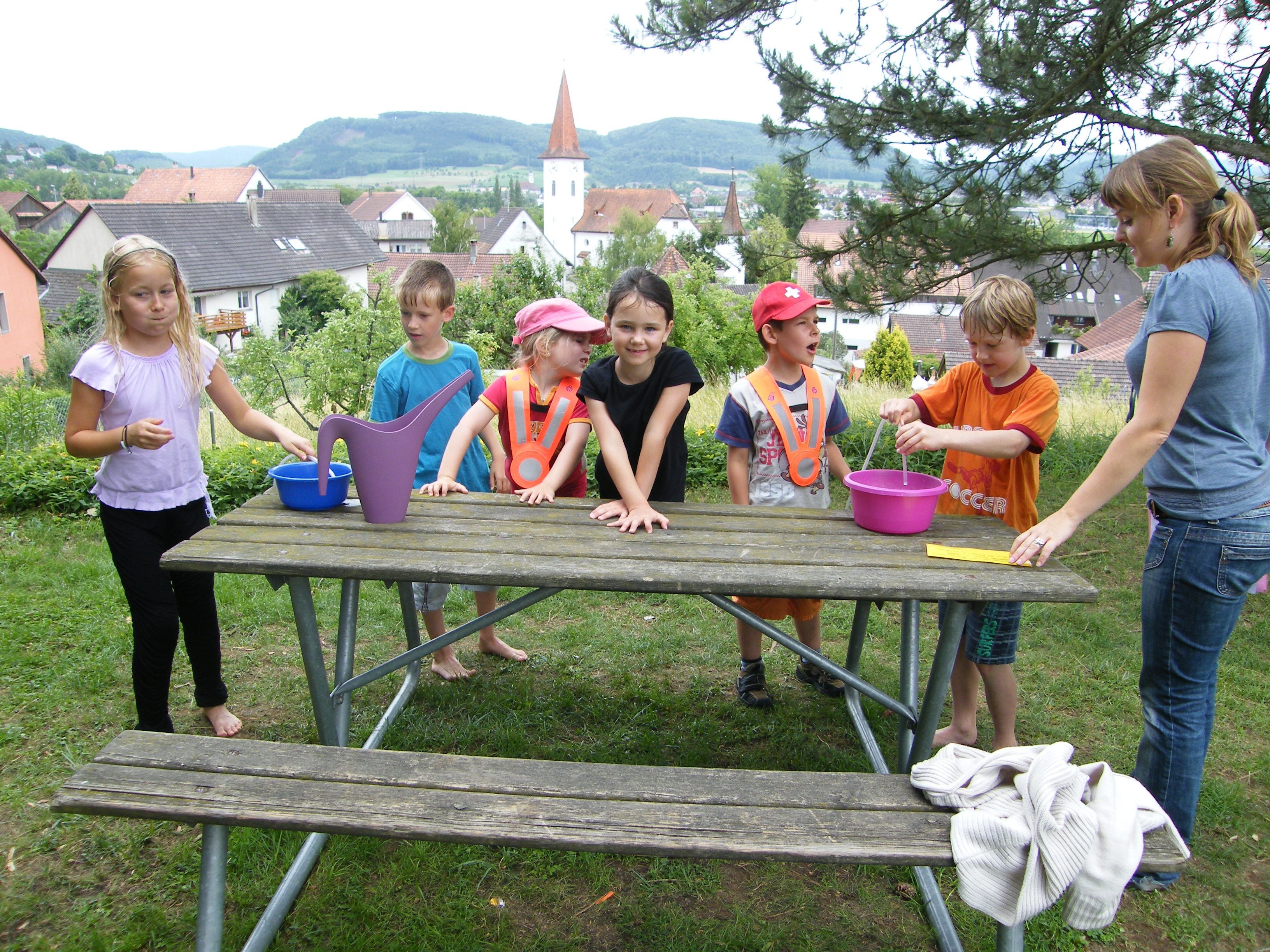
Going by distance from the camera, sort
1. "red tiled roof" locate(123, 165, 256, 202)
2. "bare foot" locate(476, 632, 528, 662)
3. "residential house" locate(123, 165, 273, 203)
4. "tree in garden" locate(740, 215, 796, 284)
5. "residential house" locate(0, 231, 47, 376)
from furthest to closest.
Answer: "red tiled roof" locate(123, 165, 256, 202)
"residential house" locate(123, 165, 273, 203)
"residential house" locate(0, 231, 47, 376)
"tree in garden" locate(740, 215, 796, 284)
"bare foot" locate(476, 632, 528, 662)

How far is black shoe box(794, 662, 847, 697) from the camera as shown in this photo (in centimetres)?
341

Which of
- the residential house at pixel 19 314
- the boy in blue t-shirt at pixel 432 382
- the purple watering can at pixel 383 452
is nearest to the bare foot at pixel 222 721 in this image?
the boy in blue t-shirt at pixel 432 382

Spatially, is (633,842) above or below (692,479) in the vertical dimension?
above

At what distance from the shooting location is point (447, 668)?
350cm

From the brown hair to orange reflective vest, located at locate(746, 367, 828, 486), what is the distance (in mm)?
1111

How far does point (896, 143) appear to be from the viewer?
17.7ft

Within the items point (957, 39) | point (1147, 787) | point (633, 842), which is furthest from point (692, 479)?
point (633, 842)

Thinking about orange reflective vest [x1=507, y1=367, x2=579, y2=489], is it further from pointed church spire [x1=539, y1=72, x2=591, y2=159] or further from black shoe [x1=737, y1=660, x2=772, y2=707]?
pointed church spire [x1=539, y1=72, x2=591, y2=159]

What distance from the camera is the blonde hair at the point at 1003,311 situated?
2.51 m

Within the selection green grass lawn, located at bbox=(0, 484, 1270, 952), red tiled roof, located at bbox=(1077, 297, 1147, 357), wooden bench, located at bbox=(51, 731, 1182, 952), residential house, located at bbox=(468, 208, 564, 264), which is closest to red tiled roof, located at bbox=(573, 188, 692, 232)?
residential house, located at bbox=(468, 208, 564, 264)

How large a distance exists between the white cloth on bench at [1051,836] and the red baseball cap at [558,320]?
5.84 feet

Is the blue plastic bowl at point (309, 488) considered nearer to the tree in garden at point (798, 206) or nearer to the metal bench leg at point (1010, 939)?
the metal bench leg at point (1010, 939)

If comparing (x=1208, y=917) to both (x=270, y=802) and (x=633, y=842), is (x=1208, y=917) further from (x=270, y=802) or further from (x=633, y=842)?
(x=270, y=802)

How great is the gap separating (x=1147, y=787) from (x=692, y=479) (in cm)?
Result: 415
